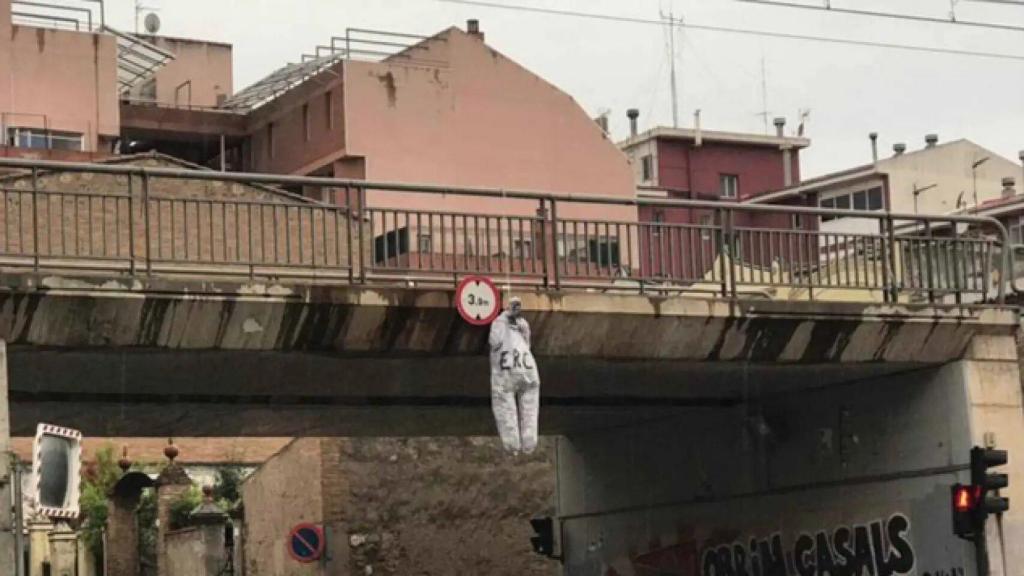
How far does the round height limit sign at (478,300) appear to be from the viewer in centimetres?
1900

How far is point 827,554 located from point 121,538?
17.8 meters

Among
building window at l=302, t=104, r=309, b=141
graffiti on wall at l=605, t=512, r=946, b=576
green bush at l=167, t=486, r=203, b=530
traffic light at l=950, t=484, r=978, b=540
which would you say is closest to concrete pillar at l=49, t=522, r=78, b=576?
green bush at l=167, t=486, r=203, b=530

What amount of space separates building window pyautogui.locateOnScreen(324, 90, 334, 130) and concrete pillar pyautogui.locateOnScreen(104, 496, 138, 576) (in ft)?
63.0

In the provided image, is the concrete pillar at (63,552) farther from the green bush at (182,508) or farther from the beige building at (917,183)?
the beige building at (917,183)

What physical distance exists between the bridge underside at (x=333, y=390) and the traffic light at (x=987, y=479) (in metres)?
1.73

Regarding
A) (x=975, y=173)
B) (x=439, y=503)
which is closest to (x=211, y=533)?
(x=439, y=503)

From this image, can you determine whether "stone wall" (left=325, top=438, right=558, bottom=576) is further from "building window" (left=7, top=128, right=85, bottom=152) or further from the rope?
"building window" (left=7, top=128, right=85, bottom=152)

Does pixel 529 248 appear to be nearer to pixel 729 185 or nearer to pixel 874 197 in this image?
pixel 874 197

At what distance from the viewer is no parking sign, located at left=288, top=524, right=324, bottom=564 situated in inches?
1150

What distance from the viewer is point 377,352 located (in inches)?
750

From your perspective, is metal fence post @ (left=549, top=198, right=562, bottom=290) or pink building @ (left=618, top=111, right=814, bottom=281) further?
pink building @ (left=618, top=111, right=814, bottom=281)

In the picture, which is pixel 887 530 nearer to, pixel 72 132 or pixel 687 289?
pixel 687 289

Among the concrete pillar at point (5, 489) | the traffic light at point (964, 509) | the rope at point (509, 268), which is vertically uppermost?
the rope at point (509, 268)

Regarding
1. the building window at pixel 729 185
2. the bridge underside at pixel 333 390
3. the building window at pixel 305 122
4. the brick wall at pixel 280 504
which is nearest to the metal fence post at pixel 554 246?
the bridge underside at pixel 333 390
